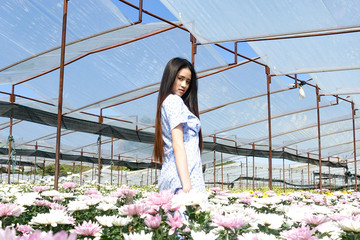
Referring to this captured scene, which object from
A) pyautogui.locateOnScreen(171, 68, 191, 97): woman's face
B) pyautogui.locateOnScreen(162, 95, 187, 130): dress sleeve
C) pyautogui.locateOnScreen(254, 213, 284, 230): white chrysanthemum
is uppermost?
pyautogui.locateOnScreen(171, 68, 191, 97): woman's face

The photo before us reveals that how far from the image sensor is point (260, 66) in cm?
1038

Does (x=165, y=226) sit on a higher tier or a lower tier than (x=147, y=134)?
lower

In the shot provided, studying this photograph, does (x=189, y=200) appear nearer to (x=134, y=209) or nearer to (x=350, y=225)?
(x=134, y=209)

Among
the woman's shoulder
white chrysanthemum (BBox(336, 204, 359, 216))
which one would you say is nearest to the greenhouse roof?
white chrysanthemum (BBox(336, 204, 359, 216))

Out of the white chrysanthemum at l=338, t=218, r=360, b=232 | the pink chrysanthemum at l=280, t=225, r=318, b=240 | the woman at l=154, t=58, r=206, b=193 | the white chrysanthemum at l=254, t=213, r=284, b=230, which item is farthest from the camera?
the woman at l=154, t=58, r=206, b=193

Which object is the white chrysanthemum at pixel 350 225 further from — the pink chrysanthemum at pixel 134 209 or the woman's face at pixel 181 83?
the woman's face at pixel 181 83

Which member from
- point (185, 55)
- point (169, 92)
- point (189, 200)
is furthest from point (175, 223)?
point (185, 55)

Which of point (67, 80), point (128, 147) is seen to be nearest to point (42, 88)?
point (67, 80)

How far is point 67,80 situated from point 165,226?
8546mm

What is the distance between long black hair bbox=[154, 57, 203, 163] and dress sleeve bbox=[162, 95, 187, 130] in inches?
3.5

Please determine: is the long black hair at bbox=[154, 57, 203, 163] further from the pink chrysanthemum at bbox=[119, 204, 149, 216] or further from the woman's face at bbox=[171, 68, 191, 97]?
the pink chrysanthemum at bbox=[119, 204, 149, 216]

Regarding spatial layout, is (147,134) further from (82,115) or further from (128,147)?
(128,147)

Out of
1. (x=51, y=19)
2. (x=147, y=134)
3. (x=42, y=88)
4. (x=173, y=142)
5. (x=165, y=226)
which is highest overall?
(x=51, y=19)

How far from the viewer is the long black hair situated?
2146 millimetres
